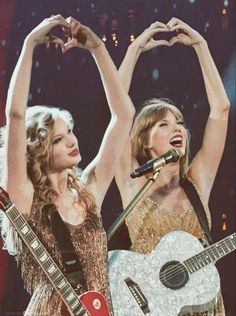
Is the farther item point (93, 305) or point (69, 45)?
point (69, 45)

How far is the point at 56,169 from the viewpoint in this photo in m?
3.01

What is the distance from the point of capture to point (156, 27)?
131 inches

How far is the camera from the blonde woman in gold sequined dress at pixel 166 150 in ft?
10.4

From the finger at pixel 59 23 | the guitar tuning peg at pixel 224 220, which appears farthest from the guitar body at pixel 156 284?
the finger at pixel 59 23

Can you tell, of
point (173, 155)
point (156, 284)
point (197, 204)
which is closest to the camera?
point (156, 284)

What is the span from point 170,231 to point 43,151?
62 cm

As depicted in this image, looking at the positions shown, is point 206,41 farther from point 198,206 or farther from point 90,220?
point 90,220

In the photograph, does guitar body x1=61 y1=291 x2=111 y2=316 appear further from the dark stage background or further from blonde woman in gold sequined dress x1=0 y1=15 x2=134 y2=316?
the dark stage background

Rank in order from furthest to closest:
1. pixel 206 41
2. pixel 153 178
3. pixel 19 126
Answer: pixel 206 41, pixel 153 178, pixel 19 126

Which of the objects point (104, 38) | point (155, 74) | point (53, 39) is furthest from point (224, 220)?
point (53, 39)

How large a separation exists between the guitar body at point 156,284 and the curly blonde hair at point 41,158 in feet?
0.89

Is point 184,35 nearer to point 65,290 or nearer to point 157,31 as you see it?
point 157,31

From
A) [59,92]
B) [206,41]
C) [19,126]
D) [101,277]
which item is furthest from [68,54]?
[101,277]

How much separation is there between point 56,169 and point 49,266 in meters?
0.38
